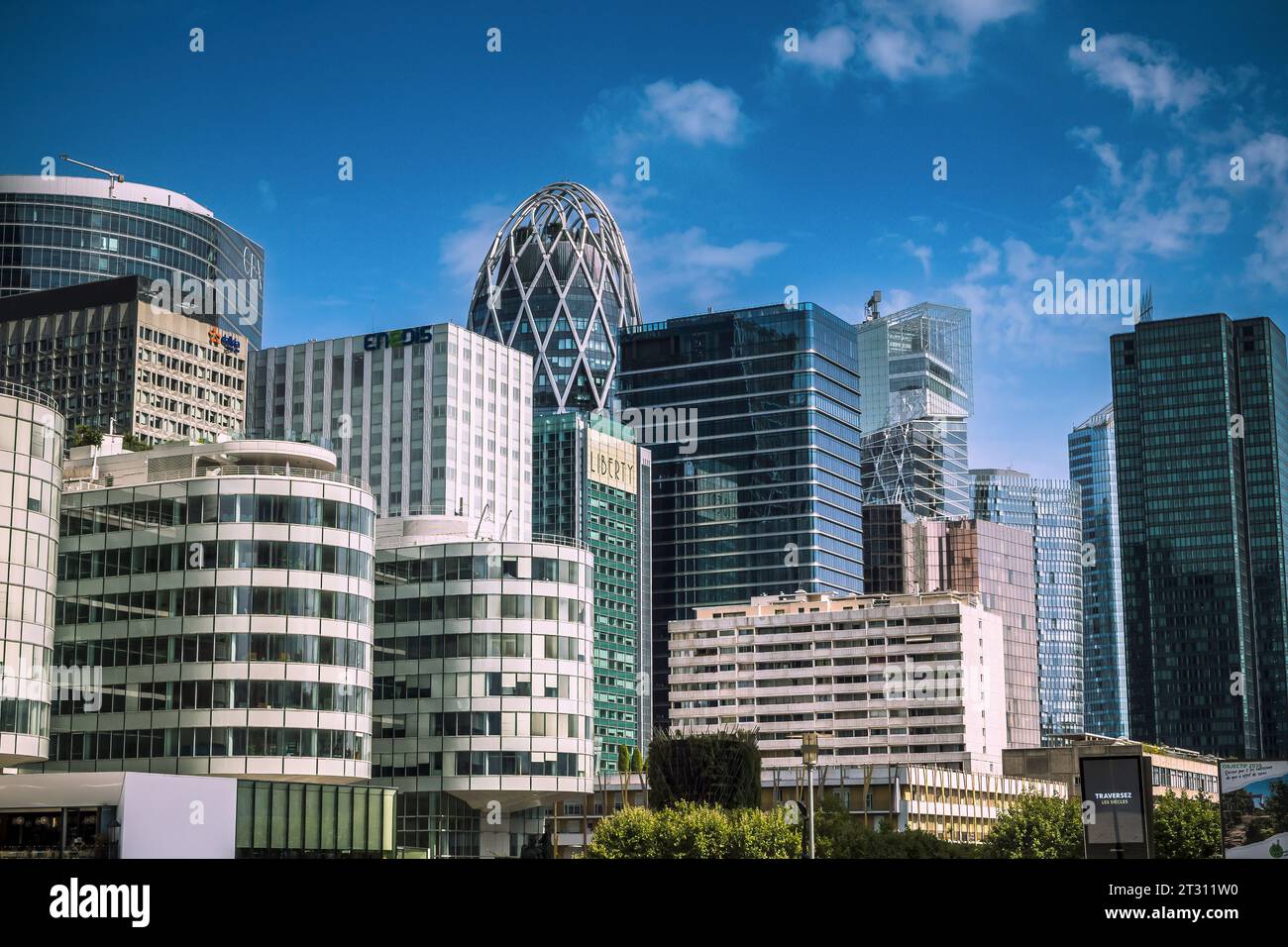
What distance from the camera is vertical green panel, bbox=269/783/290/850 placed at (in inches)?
3543

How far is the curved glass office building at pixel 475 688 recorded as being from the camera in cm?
12025

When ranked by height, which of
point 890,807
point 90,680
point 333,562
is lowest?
point 890,807

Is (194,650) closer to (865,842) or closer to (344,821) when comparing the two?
(344,821)

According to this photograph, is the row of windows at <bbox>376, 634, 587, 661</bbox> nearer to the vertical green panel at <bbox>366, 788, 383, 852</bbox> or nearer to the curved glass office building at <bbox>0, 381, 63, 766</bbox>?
the vertical green panel at <bbox>366, 788, 383, 852</bbox>

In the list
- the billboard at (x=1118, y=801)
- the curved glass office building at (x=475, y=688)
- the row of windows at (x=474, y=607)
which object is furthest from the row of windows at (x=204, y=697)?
the billboard at (x=1118, y=801)

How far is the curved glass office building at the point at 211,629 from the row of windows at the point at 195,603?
0.09m

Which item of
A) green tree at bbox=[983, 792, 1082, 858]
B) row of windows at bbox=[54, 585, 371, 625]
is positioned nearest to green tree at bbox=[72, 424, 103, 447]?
row of windows at bbox=[54, 585, 371, 625]

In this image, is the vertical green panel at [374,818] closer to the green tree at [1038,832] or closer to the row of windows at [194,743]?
the row of windows at [194,743]

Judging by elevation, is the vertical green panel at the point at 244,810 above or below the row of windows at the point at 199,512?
below

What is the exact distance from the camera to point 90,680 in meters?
104

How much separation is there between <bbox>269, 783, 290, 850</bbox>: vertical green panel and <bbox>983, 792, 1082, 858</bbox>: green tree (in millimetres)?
63491
